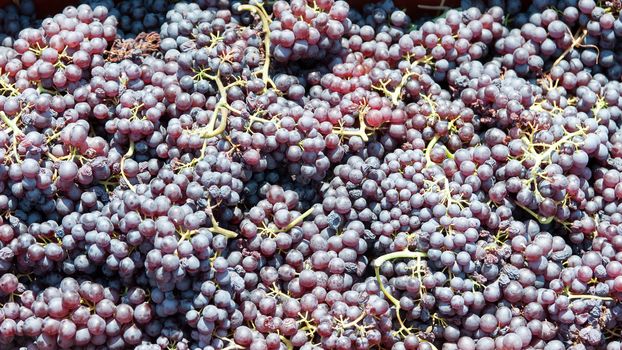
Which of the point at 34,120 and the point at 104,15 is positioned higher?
the point at 104,15

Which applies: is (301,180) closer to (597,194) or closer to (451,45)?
(451,45)

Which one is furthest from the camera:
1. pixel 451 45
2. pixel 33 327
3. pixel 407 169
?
pixel 451 45

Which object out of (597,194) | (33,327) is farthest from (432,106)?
(33,327)

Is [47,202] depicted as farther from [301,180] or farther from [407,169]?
[407,169]

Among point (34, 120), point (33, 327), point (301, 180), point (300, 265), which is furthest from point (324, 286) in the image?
point (34, 120)

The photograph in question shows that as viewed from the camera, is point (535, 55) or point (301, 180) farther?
point (535, 55)

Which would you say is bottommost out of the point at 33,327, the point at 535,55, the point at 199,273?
the point at 33,327

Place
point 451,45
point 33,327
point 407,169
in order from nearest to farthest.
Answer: point 33,327 → point 407,169 → point 451,45
